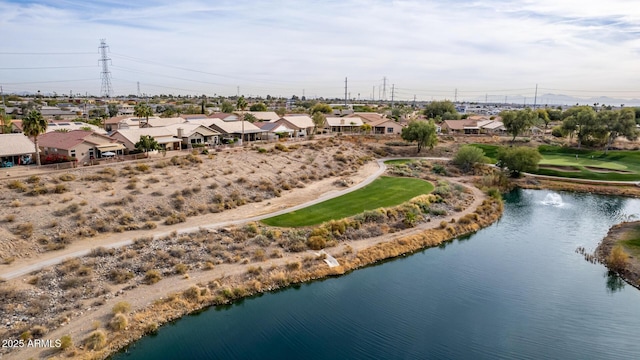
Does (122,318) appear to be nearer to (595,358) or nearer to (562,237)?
(595,358)

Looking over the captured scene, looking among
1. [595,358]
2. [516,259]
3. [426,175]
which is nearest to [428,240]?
[516,259]

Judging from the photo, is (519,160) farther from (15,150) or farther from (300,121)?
(15,150)

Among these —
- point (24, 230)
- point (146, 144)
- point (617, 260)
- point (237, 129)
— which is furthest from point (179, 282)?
point (237, 129)

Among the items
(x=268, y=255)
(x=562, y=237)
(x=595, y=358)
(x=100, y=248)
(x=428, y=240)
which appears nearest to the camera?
(x=595, y=358)

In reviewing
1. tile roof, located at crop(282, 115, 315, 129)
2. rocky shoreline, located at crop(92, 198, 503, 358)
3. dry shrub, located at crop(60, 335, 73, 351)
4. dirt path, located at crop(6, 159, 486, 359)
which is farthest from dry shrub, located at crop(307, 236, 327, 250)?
tile roof, located at crop(282, 115, 315, 129)

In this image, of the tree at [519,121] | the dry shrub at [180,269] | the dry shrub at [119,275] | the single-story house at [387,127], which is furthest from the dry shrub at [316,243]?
the tree at [519,121]

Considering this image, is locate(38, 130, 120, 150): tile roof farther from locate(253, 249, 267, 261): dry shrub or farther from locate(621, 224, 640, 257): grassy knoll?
locate(621, 224, 640, 257): grassy knoll
